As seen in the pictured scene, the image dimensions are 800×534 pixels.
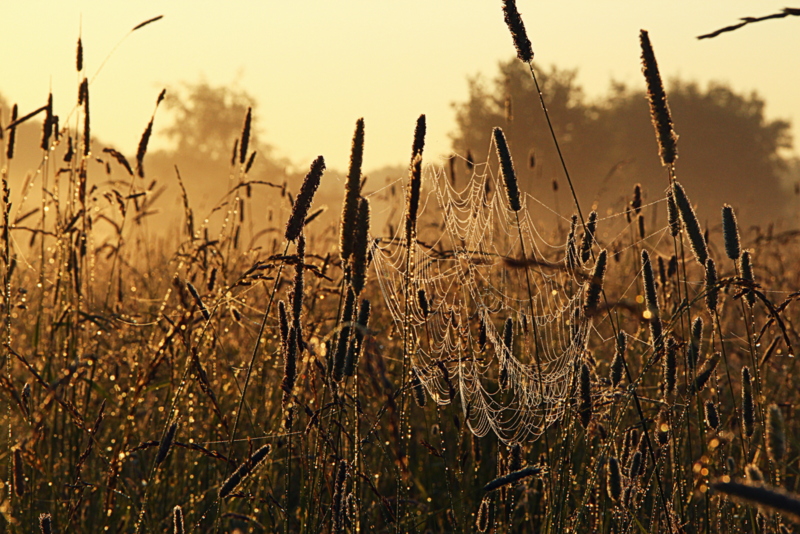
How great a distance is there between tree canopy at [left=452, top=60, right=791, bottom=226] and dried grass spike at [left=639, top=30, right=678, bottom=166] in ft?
141

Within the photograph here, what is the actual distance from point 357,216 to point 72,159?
1.95 m

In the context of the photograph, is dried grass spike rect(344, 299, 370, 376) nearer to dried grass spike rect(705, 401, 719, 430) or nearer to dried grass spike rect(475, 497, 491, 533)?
dried grass spike rect(475, 497, 491, 533)

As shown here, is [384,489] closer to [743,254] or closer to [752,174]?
[743,254]

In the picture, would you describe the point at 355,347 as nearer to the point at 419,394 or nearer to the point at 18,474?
the point at 419,394

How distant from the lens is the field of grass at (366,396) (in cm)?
148

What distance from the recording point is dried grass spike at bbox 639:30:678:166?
157cm

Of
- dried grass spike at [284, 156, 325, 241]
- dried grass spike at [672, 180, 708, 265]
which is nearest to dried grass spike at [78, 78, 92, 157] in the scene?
dried grass spike at [284, 156, 325, 241]

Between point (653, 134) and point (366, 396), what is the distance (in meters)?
45.1

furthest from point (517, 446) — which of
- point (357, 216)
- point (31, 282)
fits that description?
point (31, 282)

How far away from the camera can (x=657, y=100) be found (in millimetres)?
1572

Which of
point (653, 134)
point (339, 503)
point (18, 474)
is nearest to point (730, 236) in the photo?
point (339, 503)

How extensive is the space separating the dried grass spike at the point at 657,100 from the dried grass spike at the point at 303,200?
0.63m

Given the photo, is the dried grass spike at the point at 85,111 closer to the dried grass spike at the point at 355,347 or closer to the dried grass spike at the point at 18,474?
the dried grass spike at the point at 18,474

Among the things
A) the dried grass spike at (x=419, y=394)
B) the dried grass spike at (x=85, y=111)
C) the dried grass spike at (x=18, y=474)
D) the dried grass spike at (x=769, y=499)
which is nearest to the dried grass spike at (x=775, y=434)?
the dried grass spike at (x=769, y=499)
